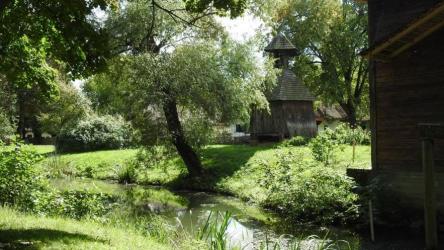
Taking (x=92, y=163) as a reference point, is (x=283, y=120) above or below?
above

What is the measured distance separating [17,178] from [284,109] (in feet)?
83.5

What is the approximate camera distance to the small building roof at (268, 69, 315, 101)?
35281 mm

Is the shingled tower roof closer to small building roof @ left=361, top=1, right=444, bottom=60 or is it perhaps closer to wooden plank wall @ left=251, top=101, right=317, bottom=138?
wooden plank wall @ left=251, top=101, right=317, bottom=138

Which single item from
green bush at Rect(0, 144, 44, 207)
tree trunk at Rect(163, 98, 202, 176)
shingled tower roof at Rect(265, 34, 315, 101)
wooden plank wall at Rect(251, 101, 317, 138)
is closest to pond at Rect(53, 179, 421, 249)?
tree trunk at Rect(163, 98, 202, 176)

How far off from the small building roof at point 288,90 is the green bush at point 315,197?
17.8 m

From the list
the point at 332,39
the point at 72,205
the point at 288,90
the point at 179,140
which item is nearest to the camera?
the point at 72,205

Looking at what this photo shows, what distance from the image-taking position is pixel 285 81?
3594 centimetres

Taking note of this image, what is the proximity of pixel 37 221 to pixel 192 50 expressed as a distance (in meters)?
14.4

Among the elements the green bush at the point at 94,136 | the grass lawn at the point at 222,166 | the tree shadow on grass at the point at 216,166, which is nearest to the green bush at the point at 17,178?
the grass lawn at the point at 222,166

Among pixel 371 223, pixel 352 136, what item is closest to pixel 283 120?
pixel 352 136

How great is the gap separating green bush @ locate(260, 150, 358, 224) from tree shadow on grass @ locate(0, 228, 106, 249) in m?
8.37

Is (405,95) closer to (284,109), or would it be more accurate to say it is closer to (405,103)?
(405,103)

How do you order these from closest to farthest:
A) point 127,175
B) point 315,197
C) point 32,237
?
1. point 32,237
2. point 315,197
3. point 127,175

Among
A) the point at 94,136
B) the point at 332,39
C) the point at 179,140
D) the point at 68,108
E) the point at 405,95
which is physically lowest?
the point at 179,140
